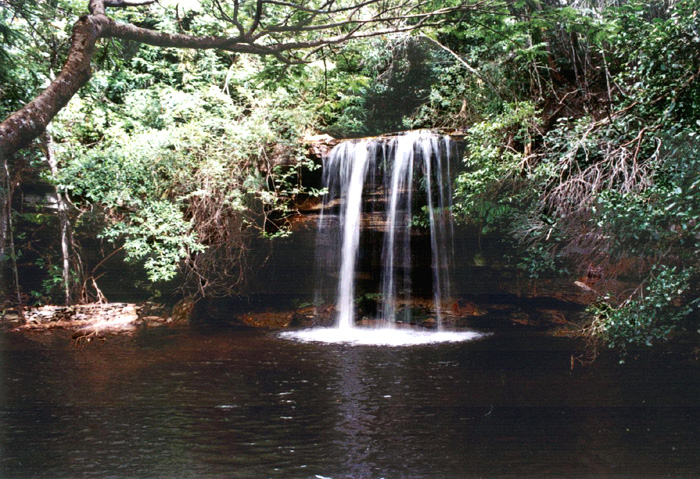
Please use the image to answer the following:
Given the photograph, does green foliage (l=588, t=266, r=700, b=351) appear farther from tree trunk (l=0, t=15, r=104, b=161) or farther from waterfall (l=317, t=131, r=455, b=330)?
tree trunk (l=0, t=15, r=104, b=161)

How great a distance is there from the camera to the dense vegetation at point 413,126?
9.37 ft

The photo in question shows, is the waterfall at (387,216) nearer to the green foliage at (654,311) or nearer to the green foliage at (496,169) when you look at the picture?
the green foliage at (496,169)

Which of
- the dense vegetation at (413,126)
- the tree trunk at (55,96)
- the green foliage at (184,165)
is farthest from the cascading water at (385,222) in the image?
the tree trunk at (55,96)

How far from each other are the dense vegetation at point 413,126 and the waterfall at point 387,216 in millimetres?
249

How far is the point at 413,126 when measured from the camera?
5.10 meters

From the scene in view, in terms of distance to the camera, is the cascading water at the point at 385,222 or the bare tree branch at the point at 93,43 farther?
the cascading water at the point at 385,222

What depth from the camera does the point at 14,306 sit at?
3.31 metres

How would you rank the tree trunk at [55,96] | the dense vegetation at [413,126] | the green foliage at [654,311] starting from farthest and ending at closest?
→ 1. the dense vegetation at [413,126]
2. the green foliage at [654,311]
3. the tree trunk at [55,96]

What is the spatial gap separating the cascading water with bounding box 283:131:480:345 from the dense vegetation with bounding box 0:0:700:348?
0.80 ft

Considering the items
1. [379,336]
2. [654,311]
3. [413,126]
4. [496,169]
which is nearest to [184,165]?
[379,336]

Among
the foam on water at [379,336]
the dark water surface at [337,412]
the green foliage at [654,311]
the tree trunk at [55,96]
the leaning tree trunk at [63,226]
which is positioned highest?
the tree trunk at [55,96]

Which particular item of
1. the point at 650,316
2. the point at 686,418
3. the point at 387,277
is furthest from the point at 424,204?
the point at 686,418

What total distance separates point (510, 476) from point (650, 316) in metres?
1.42

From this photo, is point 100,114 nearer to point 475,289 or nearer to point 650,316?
point 475,289
